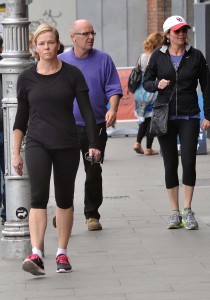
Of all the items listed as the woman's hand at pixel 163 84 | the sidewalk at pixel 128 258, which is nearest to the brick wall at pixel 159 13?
the sidewalk at pixel 128 258

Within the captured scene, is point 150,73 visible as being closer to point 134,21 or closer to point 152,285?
point 152,285

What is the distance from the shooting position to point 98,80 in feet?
33.6

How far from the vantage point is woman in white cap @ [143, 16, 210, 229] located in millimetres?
10203

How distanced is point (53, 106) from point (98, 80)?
2.13m

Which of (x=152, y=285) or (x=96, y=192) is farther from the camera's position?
(x=96, y=192)

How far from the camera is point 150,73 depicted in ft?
34.3

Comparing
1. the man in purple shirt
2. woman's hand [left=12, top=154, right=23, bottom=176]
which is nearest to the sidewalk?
woman's hand [left=12, top=154, right=23, bottom=176]

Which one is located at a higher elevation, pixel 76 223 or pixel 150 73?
pixel 150 73

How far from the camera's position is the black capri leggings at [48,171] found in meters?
8.17

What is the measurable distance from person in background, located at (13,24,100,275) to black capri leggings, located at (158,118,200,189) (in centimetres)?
207

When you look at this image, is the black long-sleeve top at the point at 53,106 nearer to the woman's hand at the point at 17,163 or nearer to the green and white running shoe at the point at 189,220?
the woman's hand at the point at 17,163

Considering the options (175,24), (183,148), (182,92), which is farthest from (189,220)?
(175,24)

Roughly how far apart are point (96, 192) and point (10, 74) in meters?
1.96

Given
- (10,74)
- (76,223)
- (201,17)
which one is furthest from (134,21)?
(10,74)
